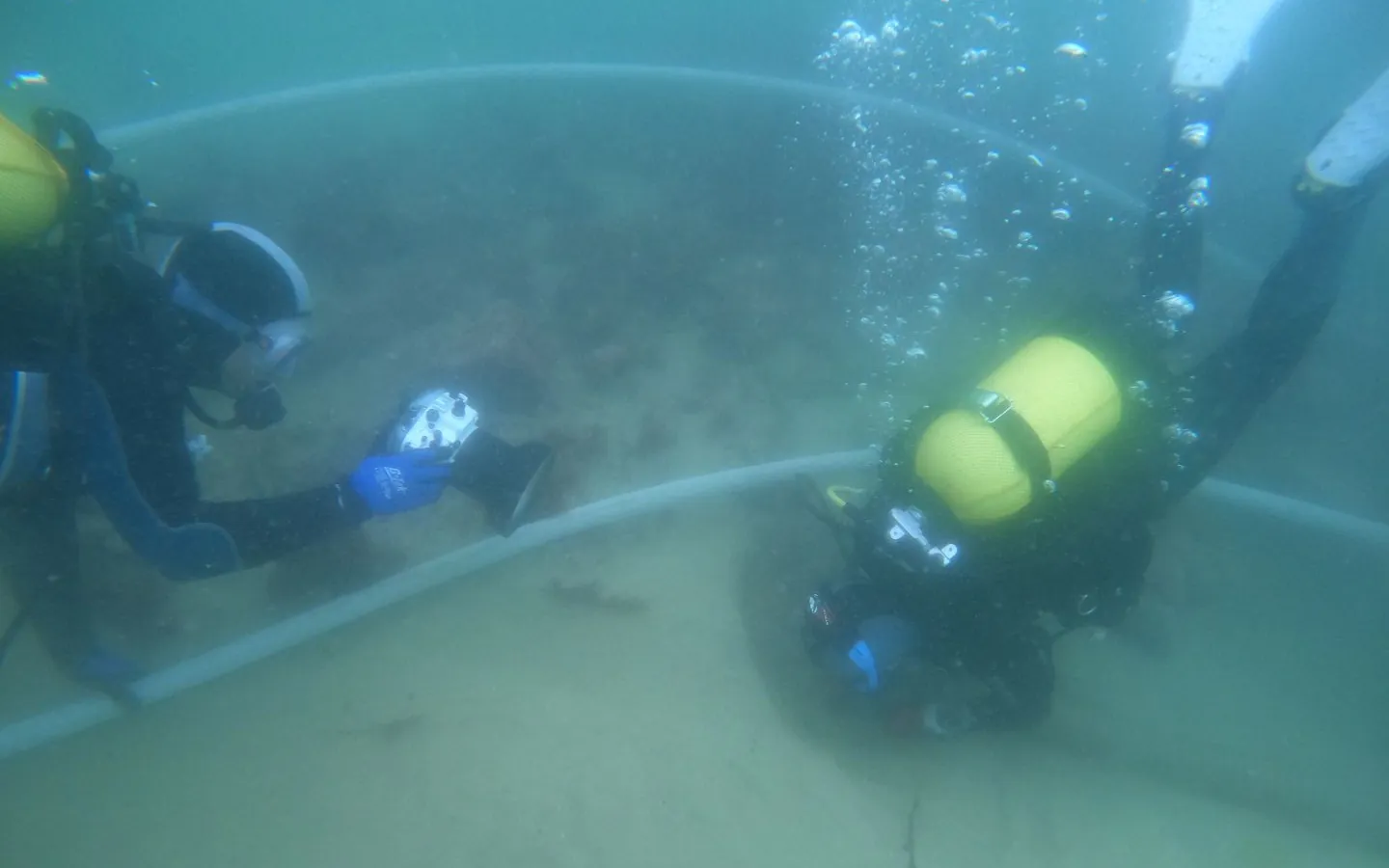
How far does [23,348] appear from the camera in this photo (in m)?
2.55

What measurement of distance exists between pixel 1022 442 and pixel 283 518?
127 inches

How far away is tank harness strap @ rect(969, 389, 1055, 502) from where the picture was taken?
2.78 meters

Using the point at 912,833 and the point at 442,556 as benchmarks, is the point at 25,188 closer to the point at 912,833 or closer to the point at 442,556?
the point at 442,556

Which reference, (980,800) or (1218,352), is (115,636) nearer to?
(980,800)

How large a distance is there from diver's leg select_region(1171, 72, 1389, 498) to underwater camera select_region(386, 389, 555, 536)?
12.0 ft

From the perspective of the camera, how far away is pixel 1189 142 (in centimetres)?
504

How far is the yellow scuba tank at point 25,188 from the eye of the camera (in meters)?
2.46

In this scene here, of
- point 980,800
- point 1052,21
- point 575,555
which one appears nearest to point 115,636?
point 575,555

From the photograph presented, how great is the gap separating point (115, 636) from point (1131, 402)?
5187 millimetres

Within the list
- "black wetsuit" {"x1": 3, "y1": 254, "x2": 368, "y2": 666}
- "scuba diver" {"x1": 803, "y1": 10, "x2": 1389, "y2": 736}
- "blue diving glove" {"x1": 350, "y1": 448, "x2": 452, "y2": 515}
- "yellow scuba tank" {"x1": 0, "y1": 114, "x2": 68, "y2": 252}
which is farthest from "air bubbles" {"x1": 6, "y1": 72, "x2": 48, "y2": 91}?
"scuba diver" {"x1": 803, "y1": 10, "x2": 1389, "y2": 736}

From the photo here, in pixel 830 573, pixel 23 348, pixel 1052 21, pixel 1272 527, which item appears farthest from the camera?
pixel 1052 21

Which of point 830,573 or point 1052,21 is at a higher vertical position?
point 1052,21

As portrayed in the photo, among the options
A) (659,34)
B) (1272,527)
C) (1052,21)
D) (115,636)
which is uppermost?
(1052,21)

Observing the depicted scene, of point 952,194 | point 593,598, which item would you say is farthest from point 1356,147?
point 593,598
